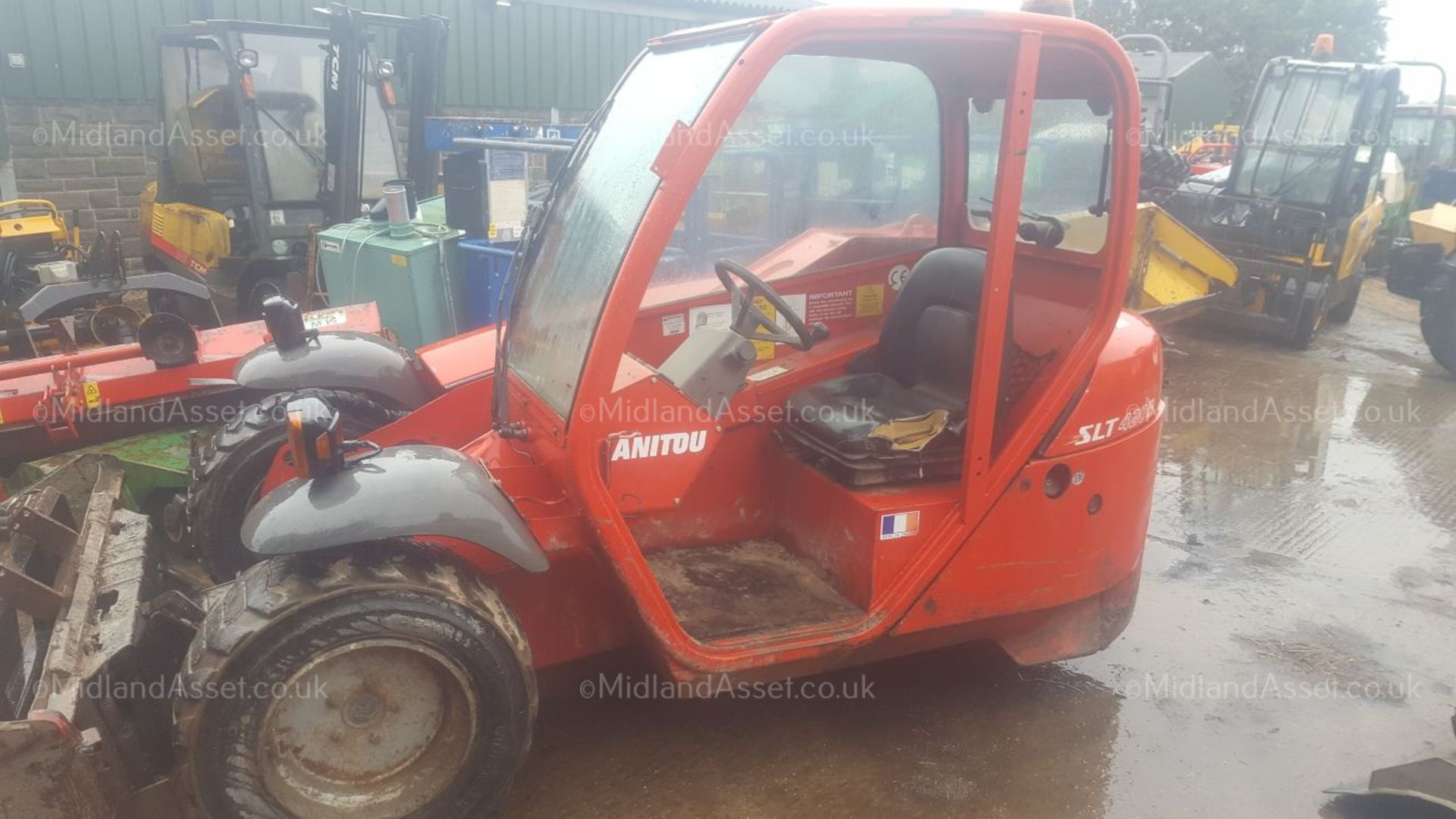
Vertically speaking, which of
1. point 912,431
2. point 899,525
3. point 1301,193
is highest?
point 1301,193

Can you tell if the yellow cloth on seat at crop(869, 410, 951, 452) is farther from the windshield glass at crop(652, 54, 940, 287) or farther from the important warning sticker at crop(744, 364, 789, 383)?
the windshield glass at crop(652, 54, 940, 287)

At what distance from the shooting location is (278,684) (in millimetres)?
2307

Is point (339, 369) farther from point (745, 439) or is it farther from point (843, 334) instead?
point (843, 334)

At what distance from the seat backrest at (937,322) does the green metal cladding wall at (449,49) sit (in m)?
9.68

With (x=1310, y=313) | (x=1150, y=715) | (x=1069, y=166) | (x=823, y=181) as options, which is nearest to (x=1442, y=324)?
(x=1310, y=313)

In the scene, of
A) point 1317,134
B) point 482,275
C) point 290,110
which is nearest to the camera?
point 482,275

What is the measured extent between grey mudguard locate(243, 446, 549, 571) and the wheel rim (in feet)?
0.90

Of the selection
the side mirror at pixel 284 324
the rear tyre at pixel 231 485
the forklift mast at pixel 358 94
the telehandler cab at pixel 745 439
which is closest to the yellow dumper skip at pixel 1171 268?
the telehandler cab at pixel 745 439

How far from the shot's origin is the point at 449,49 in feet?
42.6

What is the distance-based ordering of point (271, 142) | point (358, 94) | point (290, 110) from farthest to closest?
point (290, 110) → point (271, 142) → point (358, 94)

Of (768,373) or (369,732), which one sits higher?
(768,373)

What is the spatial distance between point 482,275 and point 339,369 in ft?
8.61

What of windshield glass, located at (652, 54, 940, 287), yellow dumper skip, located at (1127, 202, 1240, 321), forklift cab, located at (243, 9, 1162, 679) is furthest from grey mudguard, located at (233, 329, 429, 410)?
yellow dumper skip, located at (1127, 202, 1240, 321)

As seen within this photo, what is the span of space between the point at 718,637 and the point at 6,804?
1.72 metres
